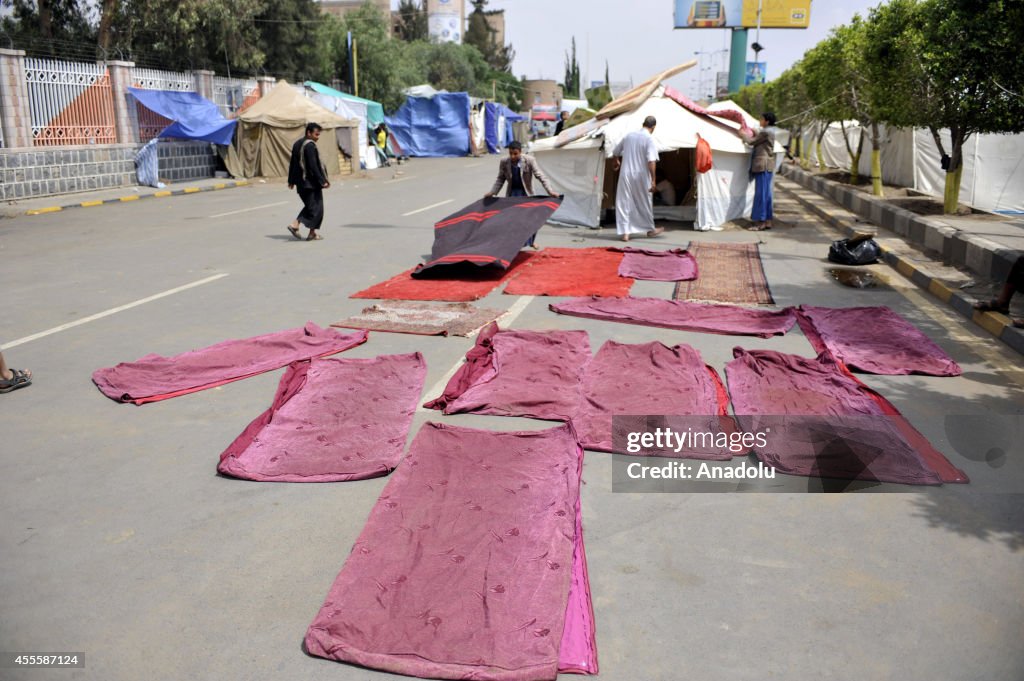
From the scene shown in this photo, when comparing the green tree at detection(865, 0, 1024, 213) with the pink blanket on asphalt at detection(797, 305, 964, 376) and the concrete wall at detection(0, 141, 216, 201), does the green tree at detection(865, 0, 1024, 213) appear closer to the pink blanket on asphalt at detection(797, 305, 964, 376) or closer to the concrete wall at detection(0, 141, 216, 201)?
the pink blanket on asphalt at detection(797, 305, 964, 376)

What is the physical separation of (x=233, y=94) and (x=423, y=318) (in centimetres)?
2310

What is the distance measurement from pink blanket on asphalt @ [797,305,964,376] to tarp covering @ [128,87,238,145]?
64.5 feet

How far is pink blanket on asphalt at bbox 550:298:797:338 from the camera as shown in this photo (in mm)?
7125

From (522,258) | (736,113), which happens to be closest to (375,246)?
(522,258)

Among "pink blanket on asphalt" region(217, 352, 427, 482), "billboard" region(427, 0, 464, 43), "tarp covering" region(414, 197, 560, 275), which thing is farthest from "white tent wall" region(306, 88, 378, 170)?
"billboard" region(427, 0, 464, 43)

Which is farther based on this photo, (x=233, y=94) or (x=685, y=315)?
(x=233, y=94)

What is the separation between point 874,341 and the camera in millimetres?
6785

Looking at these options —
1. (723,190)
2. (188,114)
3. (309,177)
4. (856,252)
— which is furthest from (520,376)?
(188,114)

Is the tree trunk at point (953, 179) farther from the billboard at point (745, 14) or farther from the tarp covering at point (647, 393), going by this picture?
the billboard at point (745, 14)

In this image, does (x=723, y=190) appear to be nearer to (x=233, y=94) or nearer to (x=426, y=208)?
(x=426, y=208)

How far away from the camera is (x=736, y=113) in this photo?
14.8 m

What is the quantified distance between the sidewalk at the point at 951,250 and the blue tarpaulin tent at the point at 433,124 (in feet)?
95.8

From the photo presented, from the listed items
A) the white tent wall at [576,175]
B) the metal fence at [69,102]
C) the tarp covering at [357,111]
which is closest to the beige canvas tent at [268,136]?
the tarp covering at [357,111]

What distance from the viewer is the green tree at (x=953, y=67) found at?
10.8m
